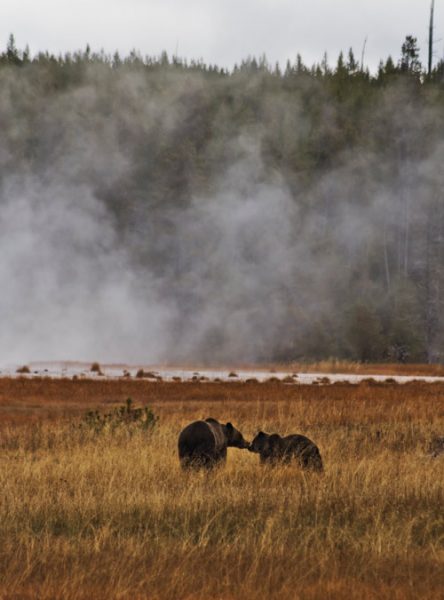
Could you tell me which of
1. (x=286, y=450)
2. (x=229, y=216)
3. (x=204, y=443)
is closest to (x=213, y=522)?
(x=204, y=443)

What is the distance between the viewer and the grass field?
7.23 metres

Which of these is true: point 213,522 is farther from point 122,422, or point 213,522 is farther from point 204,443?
point 122,422

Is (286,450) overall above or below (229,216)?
below

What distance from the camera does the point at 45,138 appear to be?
9450 centimetres

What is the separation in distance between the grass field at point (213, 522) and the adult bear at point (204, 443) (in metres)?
0.26

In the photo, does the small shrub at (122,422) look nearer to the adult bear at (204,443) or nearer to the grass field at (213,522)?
the grass field at (213,522)

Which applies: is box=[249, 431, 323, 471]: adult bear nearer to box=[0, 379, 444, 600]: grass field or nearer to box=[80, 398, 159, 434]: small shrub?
box=[0, 379, 444, 600]: grass field

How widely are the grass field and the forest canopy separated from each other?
52.4m

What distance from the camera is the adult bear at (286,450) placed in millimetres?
13269

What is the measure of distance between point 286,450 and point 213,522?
Answer: 4247mm

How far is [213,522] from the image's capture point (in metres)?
9.40

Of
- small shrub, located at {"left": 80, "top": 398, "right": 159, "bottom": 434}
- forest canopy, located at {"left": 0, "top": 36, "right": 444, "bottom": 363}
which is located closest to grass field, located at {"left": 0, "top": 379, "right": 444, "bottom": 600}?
small shrub, located at {"left": 80, "top": 398, "right": 159, "bottom": 434}

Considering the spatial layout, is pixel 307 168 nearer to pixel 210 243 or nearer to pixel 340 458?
pixel 210 243

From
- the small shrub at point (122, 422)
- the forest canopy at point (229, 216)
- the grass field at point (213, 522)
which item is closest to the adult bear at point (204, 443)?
the grass field at point (213, 522)
